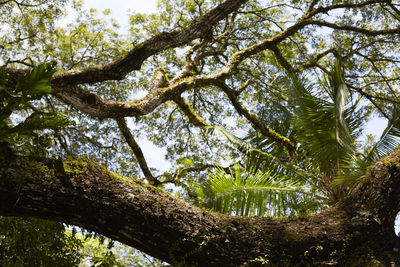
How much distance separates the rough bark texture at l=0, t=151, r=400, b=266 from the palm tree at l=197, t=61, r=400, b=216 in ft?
1.77

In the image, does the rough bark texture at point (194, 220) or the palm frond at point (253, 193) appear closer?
the rough bark texture at point (194, 220)

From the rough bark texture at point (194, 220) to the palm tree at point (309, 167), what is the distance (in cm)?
54

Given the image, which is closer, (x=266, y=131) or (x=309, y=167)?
(x=309, y=167)

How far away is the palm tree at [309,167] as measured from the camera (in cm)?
365

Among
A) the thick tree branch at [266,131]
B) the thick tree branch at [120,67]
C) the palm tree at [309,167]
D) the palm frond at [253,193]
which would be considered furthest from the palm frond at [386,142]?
the thick tree branch at [120,67]

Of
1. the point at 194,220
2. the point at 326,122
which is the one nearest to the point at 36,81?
the point at 194,220

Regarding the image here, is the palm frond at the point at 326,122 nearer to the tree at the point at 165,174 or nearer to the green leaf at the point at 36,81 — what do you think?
the tree at the point at 165,174

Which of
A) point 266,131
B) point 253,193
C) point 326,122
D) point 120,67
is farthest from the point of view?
point 266,131

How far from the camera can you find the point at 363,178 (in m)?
2.94

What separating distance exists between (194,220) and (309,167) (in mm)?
2658

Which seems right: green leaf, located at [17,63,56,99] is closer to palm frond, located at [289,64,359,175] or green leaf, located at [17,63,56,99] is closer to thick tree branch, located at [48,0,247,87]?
thick tree branch, located at [48,0,247,87]

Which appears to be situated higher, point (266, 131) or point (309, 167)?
point (266, 131)

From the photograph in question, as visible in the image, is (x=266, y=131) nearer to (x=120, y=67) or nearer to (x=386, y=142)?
(x=386, y=142)

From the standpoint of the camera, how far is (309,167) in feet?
14.9
